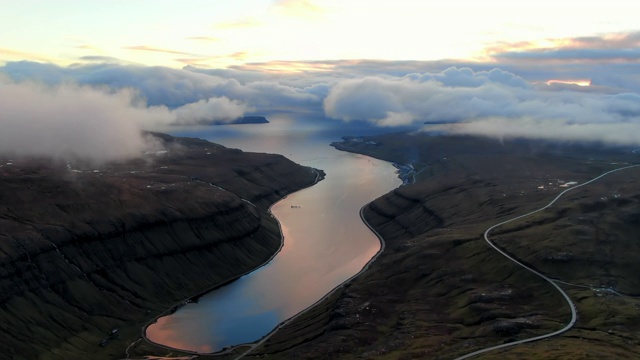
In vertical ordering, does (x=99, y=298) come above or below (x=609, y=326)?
below

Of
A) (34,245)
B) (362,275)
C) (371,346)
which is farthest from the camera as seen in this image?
(362,275)

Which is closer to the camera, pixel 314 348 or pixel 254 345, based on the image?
pixel 314 348

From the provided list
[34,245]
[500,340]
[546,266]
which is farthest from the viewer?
[546,266]

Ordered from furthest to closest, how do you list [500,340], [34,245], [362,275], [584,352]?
[362,275]
[34,245]
[500,340]
[584,352]

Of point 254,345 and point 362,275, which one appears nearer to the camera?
point 254,345

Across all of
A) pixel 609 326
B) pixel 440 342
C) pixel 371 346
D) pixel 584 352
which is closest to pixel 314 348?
pixel 371 346

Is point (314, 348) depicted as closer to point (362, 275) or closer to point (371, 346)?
point (371, 346)

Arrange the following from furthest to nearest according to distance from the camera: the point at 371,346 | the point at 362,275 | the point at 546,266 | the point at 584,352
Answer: the point at 362,275, the point at 546,266, the point at 371,346, the point at 584,352

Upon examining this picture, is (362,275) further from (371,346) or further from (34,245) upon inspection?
(34,245)

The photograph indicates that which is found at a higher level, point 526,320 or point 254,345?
point 526,320

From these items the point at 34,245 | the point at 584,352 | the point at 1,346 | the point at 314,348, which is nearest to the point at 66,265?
the point at 34,245
